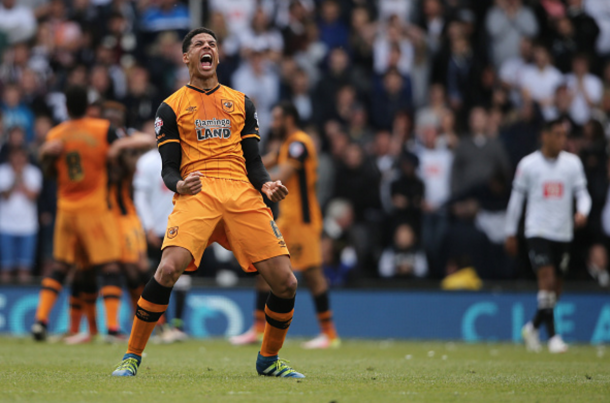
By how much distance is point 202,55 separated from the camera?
7.15 m

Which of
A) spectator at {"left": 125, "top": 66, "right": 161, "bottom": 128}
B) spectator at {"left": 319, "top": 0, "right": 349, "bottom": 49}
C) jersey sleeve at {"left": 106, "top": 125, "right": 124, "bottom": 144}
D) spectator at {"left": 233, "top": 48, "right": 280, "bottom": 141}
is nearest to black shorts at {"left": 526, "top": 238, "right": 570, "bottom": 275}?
jersey sleeve at {"left": 106, "top": 125, "right": 124, "bottom": 144}

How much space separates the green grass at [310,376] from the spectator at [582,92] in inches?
275

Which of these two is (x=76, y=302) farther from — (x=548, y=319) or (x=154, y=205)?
(x=548, y=319)

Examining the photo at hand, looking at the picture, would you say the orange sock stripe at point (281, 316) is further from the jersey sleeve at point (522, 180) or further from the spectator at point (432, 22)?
the spectator at point (432, 22)

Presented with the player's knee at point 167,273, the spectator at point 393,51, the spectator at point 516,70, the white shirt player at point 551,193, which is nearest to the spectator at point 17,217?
the spectator at point 393,51

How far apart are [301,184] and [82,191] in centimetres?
275

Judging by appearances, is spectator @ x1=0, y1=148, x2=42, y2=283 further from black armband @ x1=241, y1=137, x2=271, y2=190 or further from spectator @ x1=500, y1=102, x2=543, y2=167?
black armband @ x1=241, y1=137, x2=271, y2=190

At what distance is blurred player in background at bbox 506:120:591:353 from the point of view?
11.9m

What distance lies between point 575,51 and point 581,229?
4353 millimetres

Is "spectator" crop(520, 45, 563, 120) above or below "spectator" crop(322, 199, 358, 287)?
above

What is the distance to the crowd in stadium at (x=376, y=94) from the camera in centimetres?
1570

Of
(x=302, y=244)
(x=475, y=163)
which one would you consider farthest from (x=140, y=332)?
(x=475, y=163)

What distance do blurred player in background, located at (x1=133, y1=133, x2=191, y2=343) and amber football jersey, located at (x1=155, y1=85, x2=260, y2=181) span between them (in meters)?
5.94

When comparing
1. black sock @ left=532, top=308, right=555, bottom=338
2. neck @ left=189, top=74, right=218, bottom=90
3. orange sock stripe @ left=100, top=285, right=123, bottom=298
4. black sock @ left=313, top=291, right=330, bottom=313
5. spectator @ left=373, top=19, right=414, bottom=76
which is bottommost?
black sock @ left=532, top=308, right=555, bottom=338
